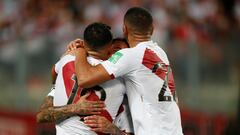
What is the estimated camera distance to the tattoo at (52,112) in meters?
6.92

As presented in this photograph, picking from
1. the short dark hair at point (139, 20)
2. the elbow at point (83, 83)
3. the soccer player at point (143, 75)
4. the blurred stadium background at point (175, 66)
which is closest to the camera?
the elbow at point (83, 83)

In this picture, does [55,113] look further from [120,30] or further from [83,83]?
[120,30]

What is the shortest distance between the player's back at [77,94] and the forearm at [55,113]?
0.18 ft

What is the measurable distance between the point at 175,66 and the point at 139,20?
5.49 metres

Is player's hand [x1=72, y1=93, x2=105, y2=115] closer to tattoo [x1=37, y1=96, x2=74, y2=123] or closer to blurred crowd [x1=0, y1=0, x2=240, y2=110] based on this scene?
tattoo [x1=37, y1=96, x2=74, y2=123]

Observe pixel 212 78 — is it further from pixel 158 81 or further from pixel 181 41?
pixel 158 81

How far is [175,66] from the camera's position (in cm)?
1240

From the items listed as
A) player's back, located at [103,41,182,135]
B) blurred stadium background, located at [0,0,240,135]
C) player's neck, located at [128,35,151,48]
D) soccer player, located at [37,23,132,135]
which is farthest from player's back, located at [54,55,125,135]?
blurred stadium background, located at [0,0,240,135]

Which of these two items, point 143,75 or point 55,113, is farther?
point 55,113

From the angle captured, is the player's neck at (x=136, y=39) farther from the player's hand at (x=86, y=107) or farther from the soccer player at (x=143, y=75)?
the player's hand at (x=86, y=107)

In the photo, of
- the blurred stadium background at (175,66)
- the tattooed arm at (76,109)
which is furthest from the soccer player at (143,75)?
the blurred stadium background at (175,66)

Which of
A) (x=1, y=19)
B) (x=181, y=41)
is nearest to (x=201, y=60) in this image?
(x=181, y=41)

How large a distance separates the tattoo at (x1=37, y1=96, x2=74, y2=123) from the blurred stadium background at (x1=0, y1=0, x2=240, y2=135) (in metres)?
4.95

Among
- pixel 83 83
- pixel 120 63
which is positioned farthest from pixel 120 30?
pixel 83 83
